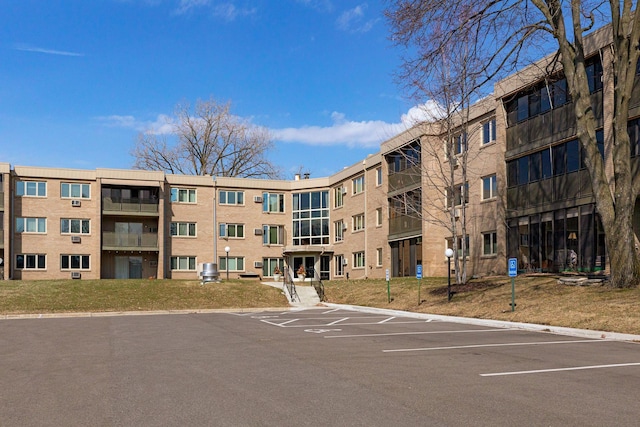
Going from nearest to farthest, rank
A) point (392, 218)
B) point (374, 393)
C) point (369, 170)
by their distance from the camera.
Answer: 1. point (374, 393)
2. point (392, 218)
3. point (369, 170)

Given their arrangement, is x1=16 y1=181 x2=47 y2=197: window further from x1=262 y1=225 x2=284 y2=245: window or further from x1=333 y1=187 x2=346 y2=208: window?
x1=333 y1=187 x2=346 y2=208: window

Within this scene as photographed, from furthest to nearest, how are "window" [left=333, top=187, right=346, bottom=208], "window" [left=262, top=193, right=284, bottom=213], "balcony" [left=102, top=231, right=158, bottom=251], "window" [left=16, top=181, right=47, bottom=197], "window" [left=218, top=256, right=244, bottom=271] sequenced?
"window" [left=262, top=193, right=284, bottom=213]
"window" [left=218, top=256, right=244, bottom=271]
"window" [left=333, top=187, right=346, bottom=208]
"balcony" [left=102, top=231, right=158, bottom=251]
"window" [left=16, top=181, right=47, bottom=197]

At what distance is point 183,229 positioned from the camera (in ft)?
167

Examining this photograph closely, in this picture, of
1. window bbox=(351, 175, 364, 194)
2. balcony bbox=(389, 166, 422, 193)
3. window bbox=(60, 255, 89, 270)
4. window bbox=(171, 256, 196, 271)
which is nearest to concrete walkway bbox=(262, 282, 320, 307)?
balcony bbox=(389, 166, 422, 193)

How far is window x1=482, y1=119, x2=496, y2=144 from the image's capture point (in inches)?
A: 1326

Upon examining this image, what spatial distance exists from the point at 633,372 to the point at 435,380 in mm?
3312

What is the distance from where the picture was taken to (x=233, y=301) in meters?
34.2

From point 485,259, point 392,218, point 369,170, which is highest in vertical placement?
point 369,170

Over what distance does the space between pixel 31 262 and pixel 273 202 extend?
62.4ft

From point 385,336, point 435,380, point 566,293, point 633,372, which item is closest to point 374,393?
point 435,380

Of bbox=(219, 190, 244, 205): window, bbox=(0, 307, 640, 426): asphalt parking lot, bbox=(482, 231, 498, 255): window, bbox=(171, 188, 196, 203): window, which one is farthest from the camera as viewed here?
bbox=(219, 190, 244, 205): window

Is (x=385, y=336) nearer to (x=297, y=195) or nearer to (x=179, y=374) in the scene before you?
(x=179, y=374)

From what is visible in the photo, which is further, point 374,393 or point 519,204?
point 519,204

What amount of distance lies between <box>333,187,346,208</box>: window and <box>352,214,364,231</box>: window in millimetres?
2624
